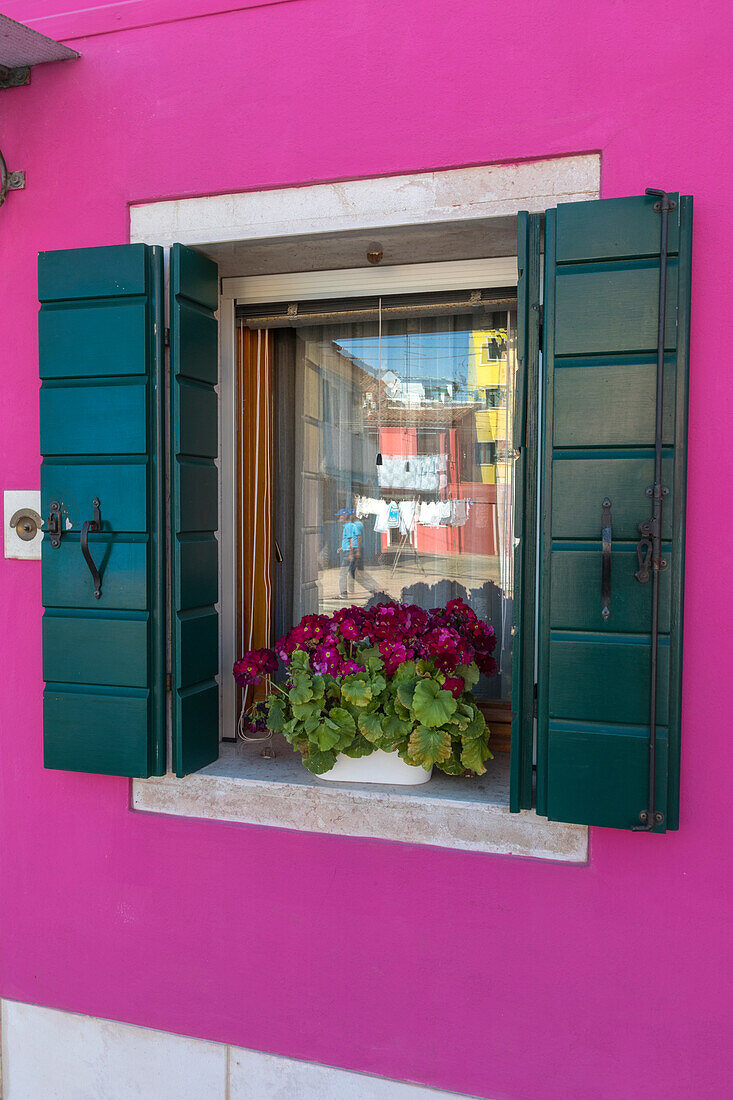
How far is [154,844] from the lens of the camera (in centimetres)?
278

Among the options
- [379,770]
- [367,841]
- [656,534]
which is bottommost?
[367,841]

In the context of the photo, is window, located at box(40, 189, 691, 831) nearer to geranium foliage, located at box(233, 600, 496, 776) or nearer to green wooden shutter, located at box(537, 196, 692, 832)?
green wooden shutter, located at box(537, 196, 692, 832)

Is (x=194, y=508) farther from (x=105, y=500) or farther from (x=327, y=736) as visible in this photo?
(x=327, y=736)

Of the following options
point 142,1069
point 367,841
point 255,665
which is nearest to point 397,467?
point 255,665

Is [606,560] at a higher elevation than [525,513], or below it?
below

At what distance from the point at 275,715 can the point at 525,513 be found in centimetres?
102

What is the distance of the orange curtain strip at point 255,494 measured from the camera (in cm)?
308

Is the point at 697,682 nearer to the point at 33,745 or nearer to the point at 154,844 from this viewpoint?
the point at 154,844

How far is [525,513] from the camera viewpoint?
2.34m

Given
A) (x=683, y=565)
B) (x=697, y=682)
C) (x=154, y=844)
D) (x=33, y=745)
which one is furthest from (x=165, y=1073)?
(x=683, y=565)

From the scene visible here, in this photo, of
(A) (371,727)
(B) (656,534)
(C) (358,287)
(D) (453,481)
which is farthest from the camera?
(D) (453,481)

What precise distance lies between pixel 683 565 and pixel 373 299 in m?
1.51

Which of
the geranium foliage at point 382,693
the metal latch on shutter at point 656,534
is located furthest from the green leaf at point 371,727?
the metal latch on shutter at point 656,534

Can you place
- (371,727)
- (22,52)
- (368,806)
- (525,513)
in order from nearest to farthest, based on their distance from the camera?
(525,513)
(371,727)
(368,806)
(22,52)
